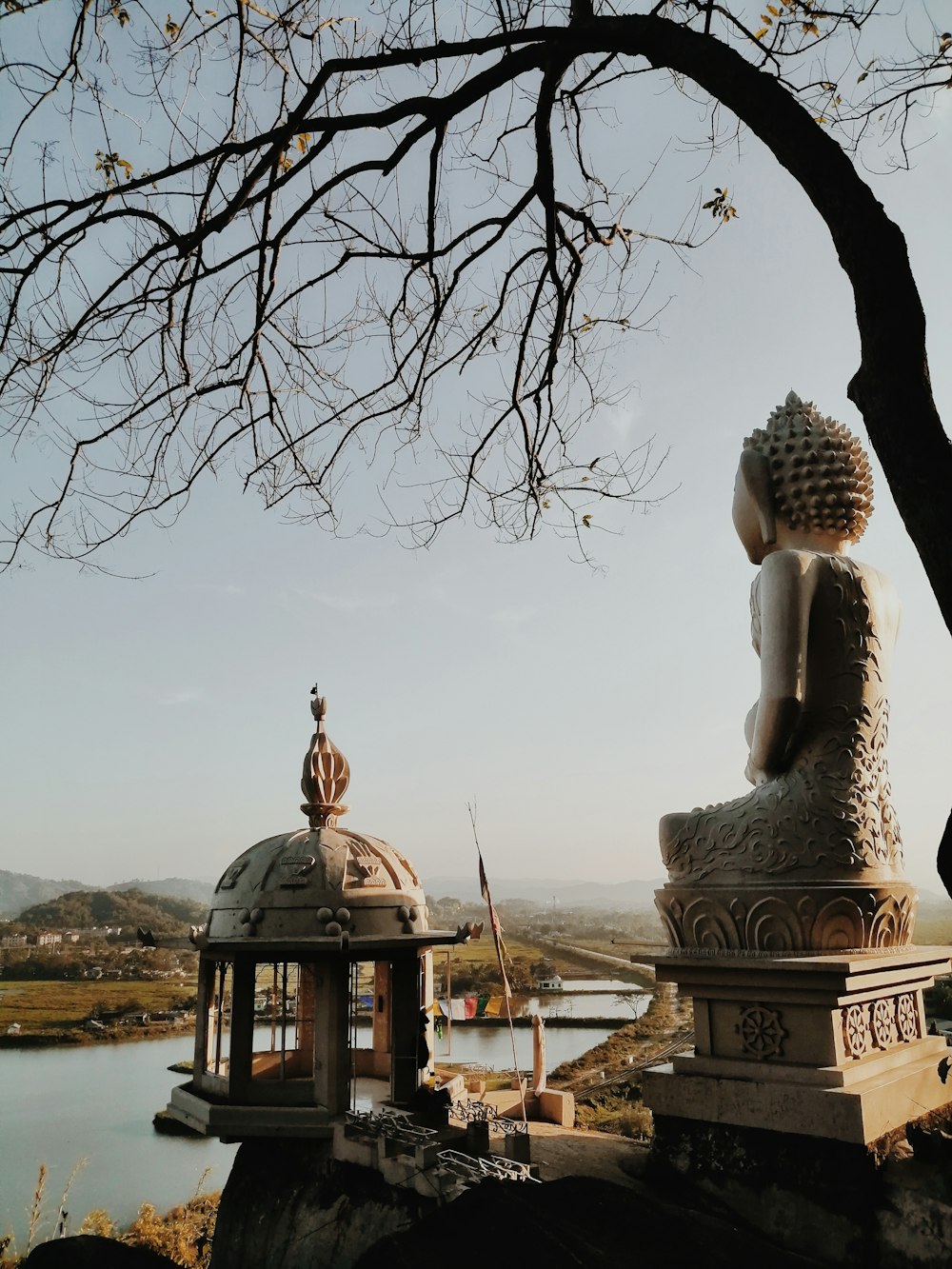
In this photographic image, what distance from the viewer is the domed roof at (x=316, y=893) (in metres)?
8.23

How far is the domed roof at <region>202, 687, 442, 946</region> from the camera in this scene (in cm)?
823

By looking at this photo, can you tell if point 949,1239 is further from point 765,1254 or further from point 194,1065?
point 194,1065

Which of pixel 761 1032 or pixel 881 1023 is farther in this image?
pixel 881 1023

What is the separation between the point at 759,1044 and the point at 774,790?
4.60 feet

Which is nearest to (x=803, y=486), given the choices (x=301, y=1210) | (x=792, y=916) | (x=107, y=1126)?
(x=792, y=916)

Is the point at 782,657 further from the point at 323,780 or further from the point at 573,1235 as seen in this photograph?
the point at 323,780

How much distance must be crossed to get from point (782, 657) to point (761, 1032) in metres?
2.13

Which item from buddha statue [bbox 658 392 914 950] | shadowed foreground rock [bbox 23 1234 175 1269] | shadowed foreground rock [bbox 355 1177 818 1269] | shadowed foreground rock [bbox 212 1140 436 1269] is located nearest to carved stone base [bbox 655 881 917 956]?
Result: buddha statue [bbox 658 392 914 950]

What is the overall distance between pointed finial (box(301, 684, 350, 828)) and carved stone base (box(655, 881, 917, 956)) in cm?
540

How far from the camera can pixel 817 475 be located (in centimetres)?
596

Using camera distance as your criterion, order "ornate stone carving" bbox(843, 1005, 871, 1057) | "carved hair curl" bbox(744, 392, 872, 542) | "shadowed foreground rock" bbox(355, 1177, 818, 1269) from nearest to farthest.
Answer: "shadowed foreground rock" bbox(355, 1177, 818, 1269), "ornate stone carving" bbox(843, 1005, 871, 1057), "carved hair curl" bbox(744, 392, 872, 542)

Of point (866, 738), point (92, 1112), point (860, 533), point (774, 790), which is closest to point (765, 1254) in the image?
point (774, 790)

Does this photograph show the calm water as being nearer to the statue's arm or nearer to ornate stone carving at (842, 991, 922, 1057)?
ornate stone carving at (842, 991, 922, 1057)

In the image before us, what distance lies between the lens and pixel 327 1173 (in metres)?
7.33
